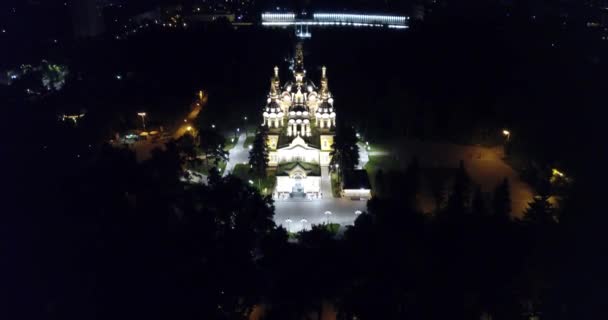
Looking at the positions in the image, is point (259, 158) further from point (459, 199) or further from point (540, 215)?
point (540, 215)

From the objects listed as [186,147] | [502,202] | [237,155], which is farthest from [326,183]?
[502,202]

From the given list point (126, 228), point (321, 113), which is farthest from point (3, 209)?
point (321, 113)

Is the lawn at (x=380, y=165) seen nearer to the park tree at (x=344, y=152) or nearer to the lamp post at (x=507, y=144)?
the park tree at (x=344, y=152)

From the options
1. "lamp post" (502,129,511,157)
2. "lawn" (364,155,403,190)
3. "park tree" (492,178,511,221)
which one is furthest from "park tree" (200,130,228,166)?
"lamp post" (502,129,511,157)

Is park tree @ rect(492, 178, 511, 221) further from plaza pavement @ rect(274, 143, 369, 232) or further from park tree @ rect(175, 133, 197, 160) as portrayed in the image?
park tree @ rect(175, 133, 197, 160)

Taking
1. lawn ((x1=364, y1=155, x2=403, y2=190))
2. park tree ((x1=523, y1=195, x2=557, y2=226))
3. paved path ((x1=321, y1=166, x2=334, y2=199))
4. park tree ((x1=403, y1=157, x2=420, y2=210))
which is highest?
park tree ((x1=523, y1=195, x2=557, y2=226))

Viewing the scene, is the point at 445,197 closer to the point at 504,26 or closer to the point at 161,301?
the point at 161,301

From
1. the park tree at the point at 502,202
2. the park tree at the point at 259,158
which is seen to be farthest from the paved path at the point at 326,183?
the park tree at the point at 502,202

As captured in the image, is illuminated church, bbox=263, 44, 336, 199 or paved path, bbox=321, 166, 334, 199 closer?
illuminated church, bbox=263, 44, 336, 199
